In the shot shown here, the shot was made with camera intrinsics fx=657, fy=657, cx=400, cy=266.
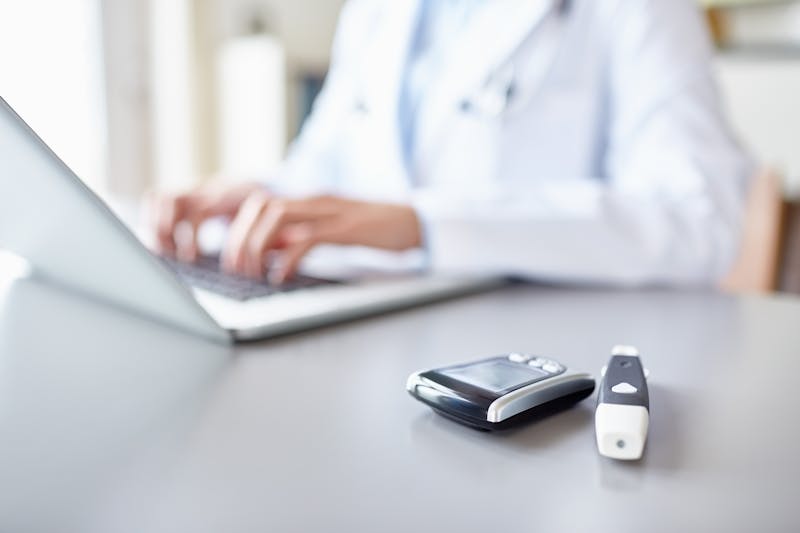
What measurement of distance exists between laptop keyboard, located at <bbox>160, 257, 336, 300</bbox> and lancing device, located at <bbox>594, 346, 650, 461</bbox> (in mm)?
289

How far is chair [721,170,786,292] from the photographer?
139 centimetres

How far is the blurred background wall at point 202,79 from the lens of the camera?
2090 millimetres

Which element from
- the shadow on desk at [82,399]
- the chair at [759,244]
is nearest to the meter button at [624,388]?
the shadow on desk at [82,399]

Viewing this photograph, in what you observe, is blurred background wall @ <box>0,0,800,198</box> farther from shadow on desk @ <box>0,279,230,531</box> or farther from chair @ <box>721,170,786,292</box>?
shadow on desk @ <box>0,279,230,531</box>

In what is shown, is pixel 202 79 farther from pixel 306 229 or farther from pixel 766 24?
pixel 306 229

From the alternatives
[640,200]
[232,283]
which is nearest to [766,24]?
[640,200]

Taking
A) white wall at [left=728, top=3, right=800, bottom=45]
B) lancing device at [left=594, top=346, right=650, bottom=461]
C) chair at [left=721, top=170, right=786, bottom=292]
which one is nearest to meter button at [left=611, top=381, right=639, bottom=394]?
lancing device at [left=594, top=346, right=650, bottom=461]

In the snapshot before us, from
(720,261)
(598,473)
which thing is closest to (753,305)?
(720,261)

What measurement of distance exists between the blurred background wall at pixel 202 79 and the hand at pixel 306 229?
145cm

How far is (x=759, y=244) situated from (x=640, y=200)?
972 millimetres

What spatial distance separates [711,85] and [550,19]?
19 centimetres

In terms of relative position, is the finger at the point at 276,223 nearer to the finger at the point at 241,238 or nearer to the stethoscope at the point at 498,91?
the finger at the point at 241,238

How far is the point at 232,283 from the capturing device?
1.72 ft

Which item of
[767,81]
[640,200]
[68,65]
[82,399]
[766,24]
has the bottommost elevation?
[82,399]
